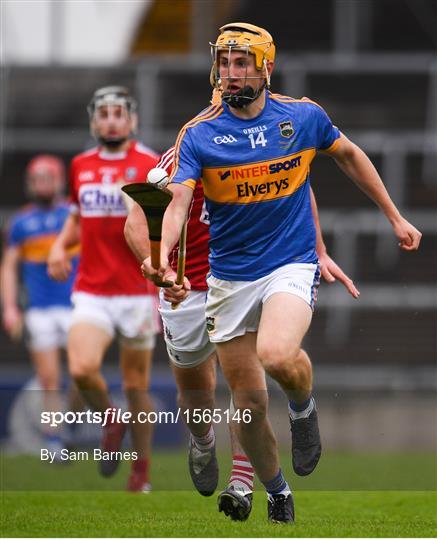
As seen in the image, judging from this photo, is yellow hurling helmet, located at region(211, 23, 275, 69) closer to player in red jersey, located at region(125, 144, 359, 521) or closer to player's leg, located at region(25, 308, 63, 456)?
player in red jersey, located at region(125, 144, 359, 521)

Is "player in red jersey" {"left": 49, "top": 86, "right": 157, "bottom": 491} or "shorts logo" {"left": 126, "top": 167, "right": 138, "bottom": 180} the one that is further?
"shorts logo" {"left": 126, "top": 167, "right": 138, "bottom": 180}

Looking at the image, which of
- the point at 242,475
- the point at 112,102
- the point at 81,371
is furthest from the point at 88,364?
the point at 242,475

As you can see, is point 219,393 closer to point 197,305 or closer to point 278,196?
point 197,305

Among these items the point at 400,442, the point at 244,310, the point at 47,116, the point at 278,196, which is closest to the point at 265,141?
the point at 278,196

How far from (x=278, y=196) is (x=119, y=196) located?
2.76 meters

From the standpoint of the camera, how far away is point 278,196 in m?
7.20

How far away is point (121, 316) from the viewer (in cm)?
984

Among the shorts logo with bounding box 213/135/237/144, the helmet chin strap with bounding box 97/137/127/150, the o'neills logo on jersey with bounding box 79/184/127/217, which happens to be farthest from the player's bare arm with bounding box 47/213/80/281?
the shorts logo with bounding box 213/135/237/144

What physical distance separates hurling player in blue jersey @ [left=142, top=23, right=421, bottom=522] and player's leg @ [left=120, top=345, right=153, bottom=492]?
217 centimetres

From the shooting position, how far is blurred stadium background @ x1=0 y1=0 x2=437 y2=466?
15953mm

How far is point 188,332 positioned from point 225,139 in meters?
1.42

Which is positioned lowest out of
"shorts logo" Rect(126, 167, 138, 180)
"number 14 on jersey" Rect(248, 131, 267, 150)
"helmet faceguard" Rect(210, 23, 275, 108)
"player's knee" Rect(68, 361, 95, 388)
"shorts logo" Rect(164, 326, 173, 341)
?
"player's knee" Rect(68, 361, 95, 388)

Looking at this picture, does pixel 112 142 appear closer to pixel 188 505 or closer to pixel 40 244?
pixel 188 505

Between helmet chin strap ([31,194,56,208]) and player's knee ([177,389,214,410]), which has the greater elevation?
player's knee ([177,389,214,410])
